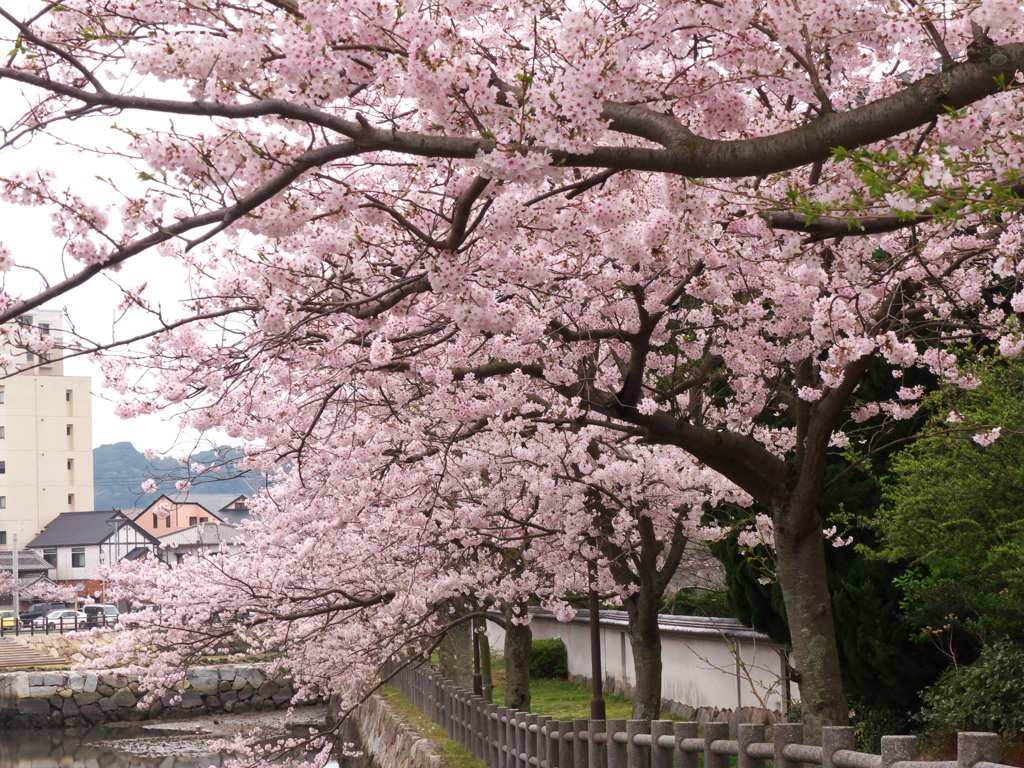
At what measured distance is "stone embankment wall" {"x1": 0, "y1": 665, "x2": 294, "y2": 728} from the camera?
32.9m

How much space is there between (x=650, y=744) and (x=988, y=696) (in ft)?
7.37

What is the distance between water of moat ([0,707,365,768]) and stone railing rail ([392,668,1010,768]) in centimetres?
1049

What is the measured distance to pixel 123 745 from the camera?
28.8m

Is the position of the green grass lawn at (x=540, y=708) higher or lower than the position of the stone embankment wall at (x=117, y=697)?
higher

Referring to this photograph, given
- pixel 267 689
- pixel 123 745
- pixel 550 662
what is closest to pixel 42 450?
pixel 267 689

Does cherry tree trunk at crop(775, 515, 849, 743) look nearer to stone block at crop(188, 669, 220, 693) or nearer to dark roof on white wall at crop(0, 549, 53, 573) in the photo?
stone block at crop(188, 669, 220, 693)

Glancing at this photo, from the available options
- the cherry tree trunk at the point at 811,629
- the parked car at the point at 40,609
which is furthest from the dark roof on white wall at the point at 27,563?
the cherry tree trunk at the point at 811,629

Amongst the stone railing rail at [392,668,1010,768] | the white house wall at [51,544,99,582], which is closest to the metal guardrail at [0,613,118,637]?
the white house wall at [51,544,99,582]

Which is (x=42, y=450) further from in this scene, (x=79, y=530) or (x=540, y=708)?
(x=540, y=708)

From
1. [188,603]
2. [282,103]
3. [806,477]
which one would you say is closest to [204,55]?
[282,103]

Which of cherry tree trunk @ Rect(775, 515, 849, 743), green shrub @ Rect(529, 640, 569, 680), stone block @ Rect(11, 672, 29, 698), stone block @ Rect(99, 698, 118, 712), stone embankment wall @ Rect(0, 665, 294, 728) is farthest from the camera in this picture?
stone block @ Rect(99, 698, 118, 712)

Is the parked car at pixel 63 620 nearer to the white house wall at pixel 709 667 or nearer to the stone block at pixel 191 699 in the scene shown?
the stone block at pixel 191 699

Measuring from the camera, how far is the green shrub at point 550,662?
22.4 m

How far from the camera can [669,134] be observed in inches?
148
